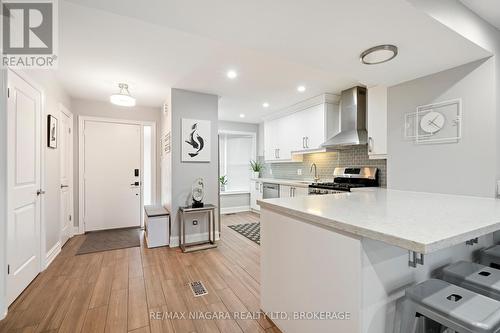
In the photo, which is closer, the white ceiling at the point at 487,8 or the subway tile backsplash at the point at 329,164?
the white ceiling at the point at 487,8

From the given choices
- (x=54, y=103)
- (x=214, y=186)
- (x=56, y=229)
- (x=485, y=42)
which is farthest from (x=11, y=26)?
(x=485, y=42)

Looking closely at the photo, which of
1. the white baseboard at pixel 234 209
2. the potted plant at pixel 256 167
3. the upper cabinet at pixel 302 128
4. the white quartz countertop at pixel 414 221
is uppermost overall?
the upper cabinet at pixel 302 128

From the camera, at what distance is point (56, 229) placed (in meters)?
3.18

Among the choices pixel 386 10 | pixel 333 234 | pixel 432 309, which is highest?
pixel 386 10

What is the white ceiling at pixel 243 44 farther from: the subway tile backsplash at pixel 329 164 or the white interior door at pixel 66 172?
the subway tile backsplash at pixel 329 164

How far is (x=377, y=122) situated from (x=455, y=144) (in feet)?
3.94

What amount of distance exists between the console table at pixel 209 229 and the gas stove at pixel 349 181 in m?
1.74

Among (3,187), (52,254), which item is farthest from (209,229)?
(3,187)

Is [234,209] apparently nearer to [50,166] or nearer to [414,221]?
[50,166]

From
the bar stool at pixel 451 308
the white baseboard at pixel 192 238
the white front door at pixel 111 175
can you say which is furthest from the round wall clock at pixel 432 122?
the white front door at pixel 111 175

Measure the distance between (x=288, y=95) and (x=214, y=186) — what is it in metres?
2.05

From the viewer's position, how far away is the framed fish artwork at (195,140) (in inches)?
141

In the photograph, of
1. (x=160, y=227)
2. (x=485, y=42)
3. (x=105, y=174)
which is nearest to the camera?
(x=485, y=42)

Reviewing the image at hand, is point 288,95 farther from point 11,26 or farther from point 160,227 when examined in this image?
point 11,26
